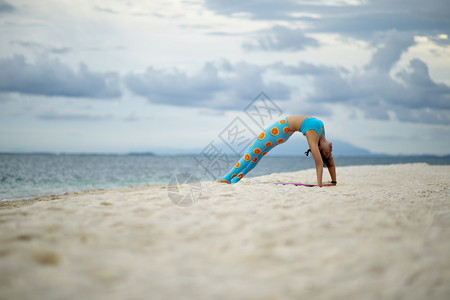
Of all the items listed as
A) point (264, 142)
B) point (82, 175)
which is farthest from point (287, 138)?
point (82, 175)

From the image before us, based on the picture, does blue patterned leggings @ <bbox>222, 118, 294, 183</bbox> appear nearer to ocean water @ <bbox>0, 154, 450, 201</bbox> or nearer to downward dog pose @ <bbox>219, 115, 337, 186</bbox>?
downward dog pose @ <bbox>219, 115, 337, 186</bbox>

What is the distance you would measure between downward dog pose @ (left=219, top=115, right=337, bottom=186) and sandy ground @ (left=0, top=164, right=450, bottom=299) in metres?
3.31

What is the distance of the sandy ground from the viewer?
2.31m

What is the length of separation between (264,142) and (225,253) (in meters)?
5.00

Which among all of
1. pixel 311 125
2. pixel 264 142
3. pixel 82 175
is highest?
pixel 311 125

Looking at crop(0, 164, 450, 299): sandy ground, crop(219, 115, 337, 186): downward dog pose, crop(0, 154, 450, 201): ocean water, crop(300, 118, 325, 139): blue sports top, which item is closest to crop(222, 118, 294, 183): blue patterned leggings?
crop(219, 115, 337, 186): downward dog pose

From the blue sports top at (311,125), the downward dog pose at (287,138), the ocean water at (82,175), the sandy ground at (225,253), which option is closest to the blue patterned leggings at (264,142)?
the downward dog pose at (287,138)

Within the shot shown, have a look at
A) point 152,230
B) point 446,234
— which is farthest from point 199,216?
point 446,234

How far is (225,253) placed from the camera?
9.50 feet

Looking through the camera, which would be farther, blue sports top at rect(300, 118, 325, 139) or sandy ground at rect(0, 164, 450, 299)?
blue sports top at rect(300, 118, 325, 139)

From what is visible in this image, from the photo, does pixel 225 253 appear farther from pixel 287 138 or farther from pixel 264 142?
pixel 287 138

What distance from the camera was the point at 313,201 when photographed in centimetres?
480

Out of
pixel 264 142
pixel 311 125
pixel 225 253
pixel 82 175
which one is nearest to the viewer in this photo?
pixel 225 253

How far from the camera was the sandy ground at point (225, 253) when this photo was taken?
2314 mm
